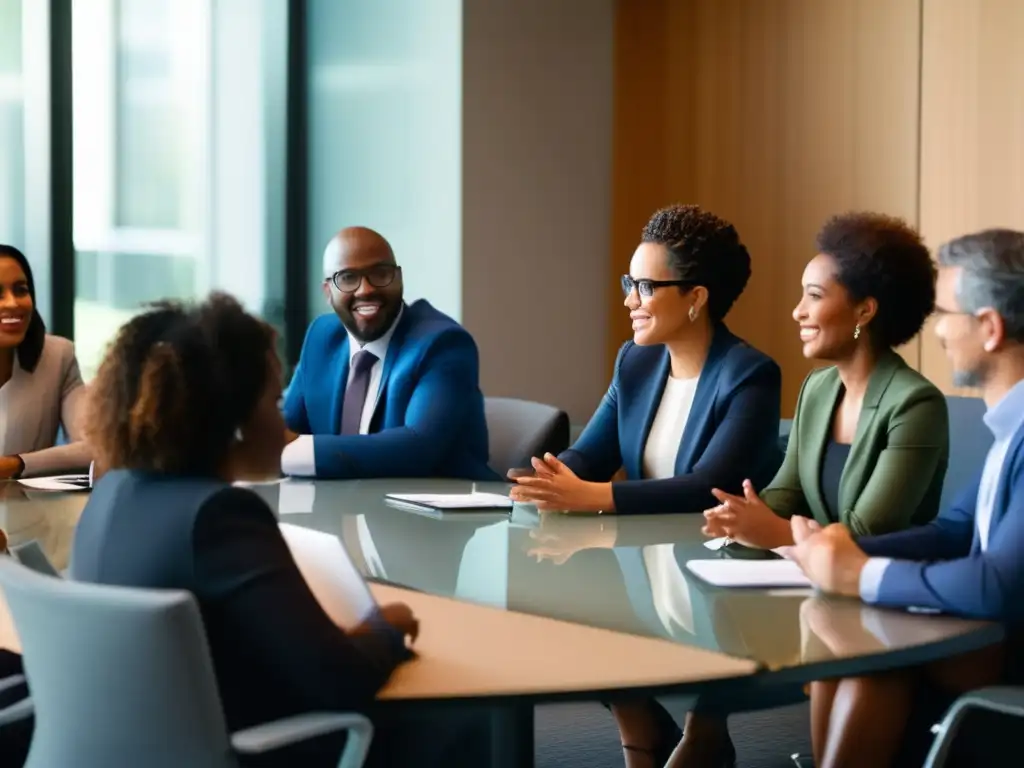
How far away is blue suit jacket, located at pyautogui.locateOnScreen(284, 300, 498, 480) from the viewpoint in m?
3.57

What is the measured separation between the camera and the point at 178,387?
1.64m

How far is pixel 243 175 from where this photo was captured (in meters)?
6.12

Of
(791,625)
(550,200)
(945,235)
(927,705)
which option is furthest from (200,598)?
(550,200)

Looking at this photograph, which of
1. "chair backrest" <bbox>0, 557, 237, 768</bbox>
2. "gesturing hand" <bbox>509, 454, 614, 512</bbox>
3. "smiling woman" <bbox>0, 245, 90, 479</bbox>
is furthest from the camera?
"smiling woman" <bbox>0, 245, 90, 479</bbox>

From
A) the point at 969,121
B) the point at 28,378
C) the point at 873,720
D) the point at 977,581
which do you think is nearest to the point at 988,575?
the point at 977,581

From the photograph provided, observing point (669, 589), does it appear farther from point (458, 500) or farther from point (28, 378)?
point (28, 378)

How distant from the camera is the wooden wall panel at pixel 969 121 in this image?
4.43 m

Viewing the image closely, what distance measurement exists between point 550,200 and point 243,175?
4.42ft

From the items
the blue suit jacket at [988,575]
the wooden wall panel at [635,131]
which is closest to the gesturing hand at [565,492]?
the blue suit jacket at [988,575]

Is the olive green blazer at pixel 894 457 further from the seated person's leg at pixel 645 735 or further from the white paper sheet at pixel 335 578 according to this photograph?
the white paper sheet at pixel 335 578

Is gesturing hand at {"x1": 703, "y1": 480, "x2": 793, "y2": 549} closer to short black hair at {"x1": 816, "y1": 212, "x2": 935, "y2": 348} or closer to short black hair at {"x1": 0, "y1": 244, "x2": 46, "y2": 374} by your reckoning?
short black hair at {"x1": 816, "y1": 212, "x2": 935, "y2": 348}

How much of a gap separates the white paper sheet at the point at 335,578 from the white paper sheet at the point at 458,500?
121 cm

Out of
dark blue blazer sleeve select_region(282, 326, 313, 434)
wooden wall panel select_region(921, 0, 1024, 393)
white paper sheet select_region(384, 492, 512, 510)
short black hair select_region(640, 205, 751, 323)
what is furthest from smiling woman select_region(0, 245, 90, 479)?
wooden wall panel select_region(921, 0, 1024, 393)

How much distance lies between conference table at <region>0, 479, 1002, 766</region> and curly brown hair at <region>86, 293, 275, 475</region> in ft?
1.21
